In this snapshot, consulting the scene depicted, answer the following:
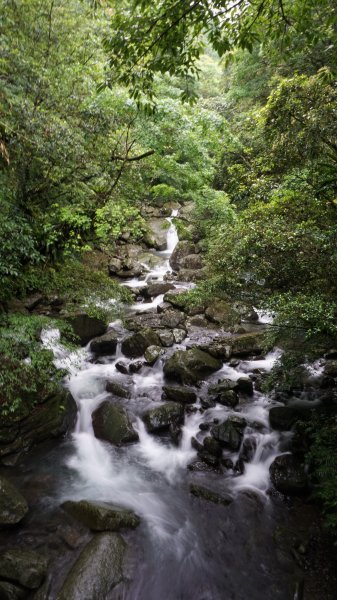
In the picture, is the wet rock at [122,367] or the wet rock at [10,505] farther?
the wet rock at [122,367]

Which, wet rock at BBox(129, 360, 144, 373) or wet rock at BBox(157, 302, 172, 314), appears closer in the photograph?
wet rock at BBox(129, 360, 144, 373)

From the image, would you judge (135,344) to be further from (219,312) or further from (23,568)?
(23,568)

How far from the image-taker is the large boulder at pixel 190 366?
8.85 meters

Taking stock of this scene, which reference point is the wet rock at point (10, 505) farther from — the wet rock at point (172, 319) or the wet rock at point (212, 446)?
the wet rock at point (172, 319)

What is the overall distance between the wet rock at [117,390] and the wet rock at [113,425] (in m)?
0.82

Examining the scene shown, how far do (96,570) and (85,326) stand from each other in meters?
6.80

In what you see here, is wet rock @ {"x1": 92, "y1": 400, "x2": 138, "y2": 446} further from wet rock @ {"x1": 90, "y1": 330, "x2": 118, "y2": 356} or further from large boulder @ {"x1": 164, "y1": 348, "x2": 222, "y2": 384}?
wet rock @ {"x1": 90, "y1": 330, "x2": 118, "y2": 356}

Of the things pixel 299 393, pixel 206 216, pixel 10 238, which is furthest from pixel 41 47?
pixel 299 393

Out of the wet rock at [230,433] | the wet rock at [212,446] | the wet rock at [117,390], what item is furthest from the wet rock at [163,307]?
the wet rock at [212,446]

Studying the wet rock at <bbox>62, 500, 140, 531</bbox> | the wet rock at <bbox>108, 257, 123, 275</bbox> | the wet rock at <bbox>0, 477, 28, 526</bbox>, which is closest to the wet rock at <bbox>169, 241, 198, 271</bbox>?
the wet rock at <bbox>108, 257, 123, 275</bbox>

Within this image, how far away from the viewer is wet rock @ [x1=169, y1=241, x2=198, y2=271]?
17.4m

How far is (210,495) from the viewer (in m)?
5.89

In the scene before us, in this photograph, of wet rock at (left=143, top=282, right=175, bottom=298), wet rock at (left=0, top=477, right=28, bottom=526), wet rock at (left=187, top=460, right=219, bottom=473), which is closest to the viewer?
wet rock at (left=0, top=477, right=28, bottom=526)

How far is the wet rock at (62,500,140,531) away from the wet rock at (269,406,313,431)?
3552 millimetres
